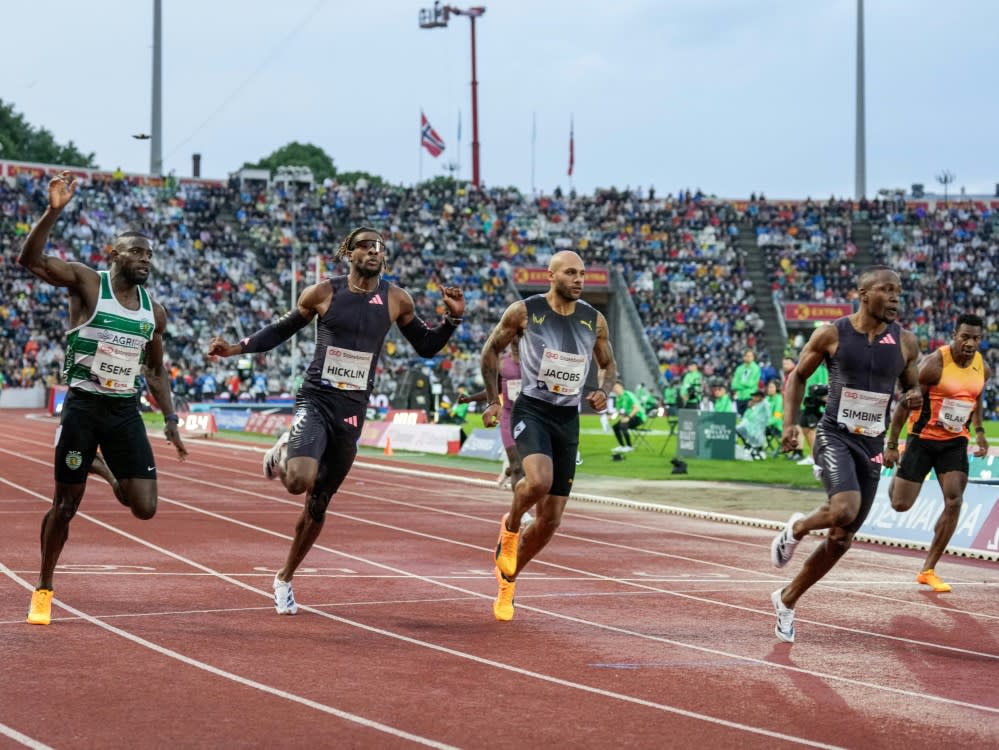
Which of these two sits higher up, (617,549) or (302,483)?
(302,483)

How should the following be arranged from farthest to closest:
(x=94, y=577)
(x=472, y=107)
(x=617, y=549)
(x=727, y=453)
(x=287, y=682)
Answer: (x=472, y=107), (x=727, y=453), (x=617, y=549), (x=94, y=577), (x=287, y=682)

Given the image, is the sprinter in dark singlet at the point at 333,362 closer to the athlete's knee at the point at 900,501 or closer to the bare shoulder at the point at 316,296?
the bare shoulder at the point at 316,296

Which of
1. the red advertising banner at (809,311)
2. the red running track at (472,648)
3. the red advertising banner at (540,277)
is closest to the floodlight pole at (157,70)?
the red advertising banner at (540,277)

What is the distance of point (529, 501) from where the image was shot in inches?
347

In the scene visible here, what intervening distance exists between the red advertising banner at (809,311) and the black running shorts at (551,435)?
4663cm

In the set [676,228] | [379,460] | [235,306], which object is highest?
[676,228]

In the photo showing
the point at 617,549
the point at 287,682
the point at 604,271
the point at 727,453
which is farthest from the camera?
the point at 604,271

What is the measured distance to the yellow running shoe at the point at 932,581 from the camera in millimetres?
10930

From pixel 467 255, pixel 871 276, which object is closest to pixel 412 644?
pixel 871 276

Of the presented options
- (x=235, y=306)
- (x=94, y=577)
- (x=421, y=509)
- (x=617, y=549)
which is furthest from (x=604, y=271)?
(x=94, y=577)

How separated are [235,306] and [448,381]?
8879 millimetres

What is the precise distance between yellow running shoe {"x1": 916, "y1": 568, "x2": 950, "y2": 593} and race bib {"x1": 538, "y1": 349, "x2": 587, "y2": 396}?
3.82m

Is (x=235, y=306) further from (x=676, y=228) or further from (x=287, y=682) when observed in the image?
(x=287, y=682)

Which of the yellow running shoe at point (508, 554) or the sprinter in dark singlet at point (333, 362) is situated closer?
the sprinter in dark singlet at point (333, 362)
